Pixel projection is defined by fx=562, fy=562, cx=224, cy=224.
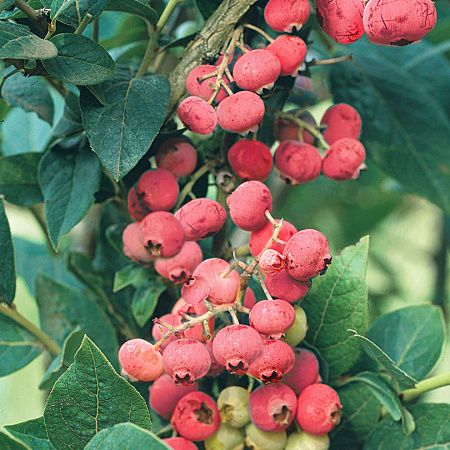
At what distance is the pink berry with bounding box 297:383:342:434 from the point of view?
0.52 m

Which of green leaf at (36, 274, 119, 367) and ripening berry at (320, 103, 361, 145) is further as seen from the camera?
green leaf at (36, 274, 119, 367)

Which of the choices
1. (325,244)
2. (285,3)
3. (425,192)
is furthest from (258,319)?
(425,192)

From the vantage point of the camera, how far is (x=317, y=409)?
1.71ft

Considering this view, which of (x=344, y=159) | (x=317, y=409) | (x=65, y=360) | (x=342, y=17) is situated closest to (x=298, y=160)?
(x=344, y=159)

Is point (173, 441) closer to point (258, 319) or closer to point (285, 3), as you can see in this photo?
point (258, 319)

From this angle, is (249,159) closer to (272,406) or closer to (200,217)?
(200,217)

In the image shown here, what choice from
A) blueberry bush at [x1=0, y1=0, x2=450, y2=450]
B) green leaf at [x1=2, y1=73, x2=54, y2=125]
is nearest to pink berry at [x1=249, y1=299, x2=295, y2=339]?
blueberry bush at [x1=0, y1=0, x2=450, y2=450]

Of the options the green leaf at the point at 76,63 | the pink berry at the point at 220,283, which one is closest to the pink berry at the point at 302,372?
the pink berry at the point at 220,283

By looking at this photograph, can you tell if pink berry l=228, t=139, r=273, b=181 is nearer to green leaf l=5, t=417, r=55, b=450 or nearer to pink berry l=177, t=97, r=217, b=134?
pink berry l=177, t=97, r=217, b=134

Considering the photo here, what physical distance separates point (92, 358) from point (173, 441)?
13cm

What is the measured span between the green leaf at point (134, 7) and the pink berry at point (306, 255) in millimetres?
310

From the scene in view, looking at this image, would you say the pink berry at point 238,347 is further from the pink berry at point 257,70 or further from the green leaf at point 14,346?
the green leaf at point 14,346

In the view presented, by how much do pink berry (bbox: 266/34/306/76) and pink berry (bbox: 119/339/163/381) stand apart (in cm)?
30

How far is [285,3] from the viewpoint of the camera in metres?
0.54
